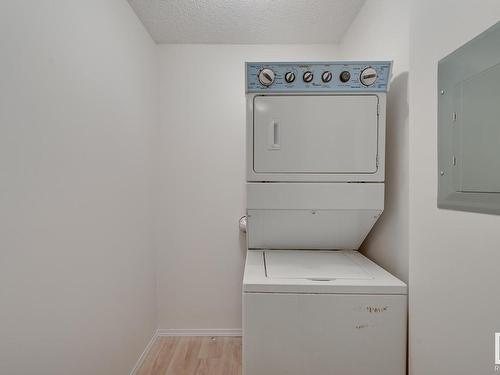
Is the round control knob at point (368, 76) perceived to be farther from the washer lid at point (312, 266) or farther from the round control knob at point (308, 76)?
the washer lid at point (312, 266)

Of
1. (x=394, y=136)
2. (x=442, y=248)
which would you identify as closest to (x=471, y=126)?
(x=442, y=248)

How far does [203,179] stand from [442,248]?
81.8 inches

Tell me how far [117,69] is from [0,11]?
3.06 ft

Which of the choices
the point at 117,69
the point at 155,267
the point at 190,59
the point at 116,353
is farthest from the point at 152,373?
the point at 190,59

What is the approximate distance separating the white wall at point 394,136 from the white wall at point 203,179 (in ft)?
3.17

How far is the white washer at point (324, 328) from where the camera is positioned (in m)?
1.30

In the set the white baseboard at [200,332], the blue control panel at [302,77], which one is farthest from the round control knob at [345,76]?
the white baseboard at [200,332]

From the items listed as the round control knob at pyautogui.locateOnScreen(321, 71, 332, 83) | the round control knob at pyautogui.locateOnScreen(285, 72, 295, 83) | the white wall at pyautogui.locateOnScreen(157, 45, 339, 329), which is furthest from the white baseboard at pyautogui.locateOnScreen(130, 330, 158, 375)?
the round control knob at pyautogui.locateOnScreen(321, 71, 332, 83)

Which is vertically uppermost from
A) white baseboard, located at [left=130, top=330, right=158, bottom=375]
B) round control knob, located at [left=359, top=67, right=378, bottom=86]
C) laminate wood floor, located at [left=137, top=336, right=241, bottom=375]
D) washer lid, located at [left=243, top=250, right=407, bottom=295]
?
round control knob, located at [left=359, top=67, right=378, bottom=86]

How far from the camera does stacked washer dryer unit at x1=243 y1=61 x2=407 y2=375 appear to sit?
131 cm

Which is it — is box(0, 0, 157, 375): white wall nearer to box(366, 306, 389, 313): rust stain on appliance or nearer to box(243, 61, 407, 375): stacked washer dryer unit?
box(243, 61, 407, 375): stacked washer dryer unit

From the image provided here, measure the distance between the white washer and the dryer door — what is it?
0.69m

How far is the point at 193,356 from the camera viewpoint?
2.41 m

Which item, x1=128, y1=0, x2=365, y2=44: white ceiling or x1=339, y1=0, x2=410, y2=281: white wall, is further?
x1=128, y1=0, x2=365, y2=44: white ceiling
